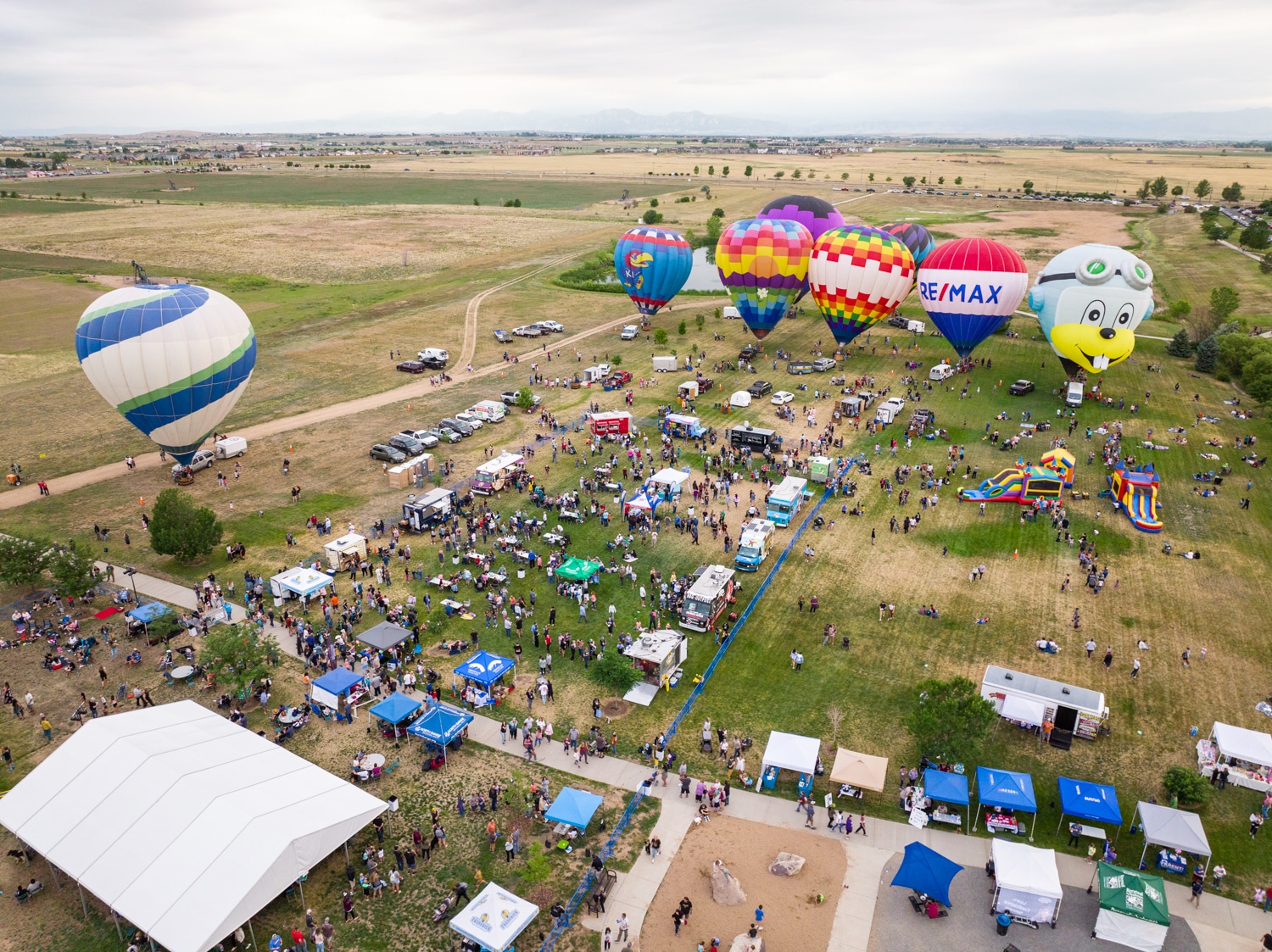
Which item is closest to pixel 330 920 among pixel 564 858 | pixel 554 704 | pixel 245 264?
pixel 564 858

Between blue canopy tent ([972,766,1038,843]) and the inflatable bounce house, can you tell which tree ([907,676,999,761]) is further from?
the inflatable bounce house

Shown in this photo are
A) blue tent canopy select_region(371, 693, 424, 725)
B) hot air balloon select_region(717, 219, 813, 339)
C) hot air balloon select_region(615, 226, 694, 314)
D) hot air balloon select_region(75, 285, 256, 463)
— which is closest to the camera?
blue tent canopy select_region(371, 693, 424, 725)

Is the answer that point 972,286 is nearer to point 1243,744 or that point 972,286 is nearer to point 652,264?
point 652,264

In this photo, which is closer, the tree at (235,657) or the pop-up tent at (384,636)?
the tree at (235,657)

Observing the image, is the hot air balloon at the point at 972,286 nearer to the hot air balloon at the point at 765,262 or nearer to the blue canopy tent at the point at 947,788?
the hot air balloon at the point at 765,262

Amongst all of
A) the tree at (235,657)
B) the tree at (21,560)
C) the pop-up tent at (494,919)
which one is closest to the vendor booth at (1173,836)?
the pop-up tent at (494,919)

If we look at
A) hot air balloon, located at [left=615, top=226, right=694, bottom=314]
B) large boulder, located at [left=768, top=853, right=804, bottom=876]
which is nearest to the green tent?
large boulder, located at [left=768, top=853, right=804, bottom=876]
